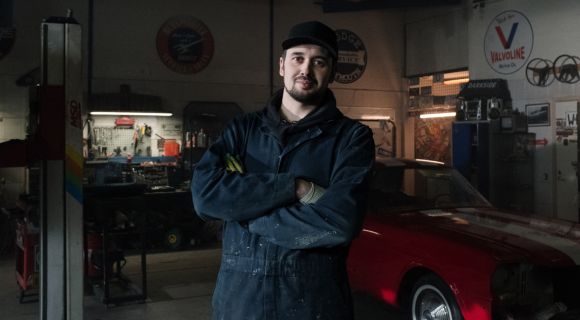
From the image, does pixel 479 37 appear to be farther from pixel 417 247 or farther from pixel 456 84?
pixel 417 247

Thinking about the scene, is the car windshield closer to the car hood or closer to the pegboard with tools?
the car hood

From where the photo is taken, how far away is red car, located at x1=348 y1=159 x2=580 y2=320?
3715 millimetres

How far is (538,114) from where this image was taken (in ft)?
27.7

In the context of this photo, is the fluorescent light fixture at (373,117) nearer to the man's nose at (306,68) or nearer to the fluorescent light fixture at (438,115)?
the fluorescent light fixture at (438,115)

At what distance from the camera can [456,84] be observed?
36.2ft

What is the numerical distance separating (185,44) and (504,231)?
7.02 m

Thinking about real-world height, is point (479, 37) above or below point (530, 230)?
above

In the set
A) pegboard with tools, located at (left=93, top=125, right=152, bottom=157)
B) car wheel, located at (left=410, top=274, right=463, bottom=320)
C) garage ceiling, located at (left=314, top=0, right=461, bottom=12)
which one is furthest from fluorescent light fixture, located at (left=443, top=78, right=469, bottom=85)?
car wheel, located at (left=410, top=274, right=463, bottom=320)

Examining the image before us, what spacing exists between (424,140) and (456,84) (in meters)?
1.35

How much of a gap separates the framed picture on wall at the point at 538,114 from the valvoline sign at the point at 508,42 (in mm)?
721

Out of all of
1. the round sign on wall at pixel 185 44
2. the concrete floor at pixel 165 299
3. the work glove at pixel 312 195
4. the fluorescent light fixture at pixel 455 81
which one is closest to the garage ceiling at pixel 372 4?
the fluorescent light fixture at pixel 455 81

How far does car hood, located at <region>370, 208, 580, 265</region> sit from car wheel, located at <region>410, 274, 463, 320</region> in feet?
1.20

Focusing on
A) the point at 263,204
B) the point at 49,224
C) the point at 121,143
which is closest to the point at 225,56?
the point at 121,143

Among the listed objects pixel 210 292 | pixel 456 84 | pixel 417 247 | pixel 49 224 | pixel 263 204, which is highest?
pixel 456 84
